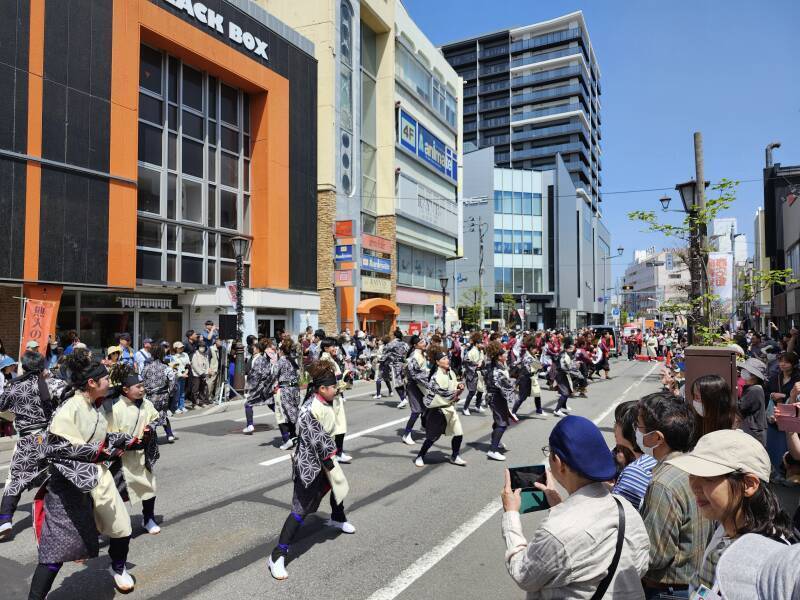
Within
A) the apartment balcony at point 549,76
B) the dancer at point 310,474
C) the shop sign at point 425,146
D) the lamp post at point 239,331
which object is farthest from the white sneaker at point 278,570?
the apartment balcony at point 549,76

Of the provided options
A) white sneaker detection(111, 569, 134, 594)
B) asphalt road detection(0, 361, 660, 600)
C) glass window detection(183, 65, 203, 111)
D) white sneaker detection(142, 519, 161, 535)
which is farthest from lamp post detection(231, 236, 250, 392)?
white sneaker detection(111, 569, 134, 594)

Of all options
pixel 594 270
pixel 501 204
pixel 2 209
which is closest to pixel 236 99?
pixel 2 209

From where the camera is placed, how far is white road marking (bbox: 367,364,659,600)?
14.1 feet

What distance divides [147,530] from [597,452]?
16.7ft

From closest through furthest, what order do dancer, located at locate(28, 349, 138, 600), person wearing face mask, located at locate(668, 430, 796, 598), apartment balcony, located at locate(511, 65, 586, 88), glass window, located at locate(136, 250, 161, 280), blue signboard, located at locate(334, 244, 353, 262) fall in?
person wearing face mask, located at locate(668, 430, 796, 598), dancer, located at locate(28, 349, 138, 600), glass window, located at locate(136, 250, 161, 280), blue signboard, located at locate(334, 244, 353, 262), apartment balcony, located at locate(511, 65, 586, 88)

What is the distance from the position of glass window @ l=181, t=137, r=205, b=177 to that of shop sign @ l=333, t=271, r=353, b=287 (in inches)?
331

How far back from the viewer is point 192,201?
21.7 m

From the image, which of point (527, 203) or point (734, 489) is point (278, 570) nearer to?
point (734, 489)

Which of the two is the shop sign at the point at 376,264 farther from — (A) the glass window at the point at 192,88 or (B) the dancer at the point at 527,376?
(B) the dancer at the point at 527,376

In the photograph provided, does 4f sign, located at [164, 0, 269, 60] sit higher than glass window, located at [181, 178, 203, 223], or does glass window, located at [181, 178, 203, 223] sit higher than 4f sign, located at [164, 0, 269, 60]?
4f sign, located at [164, 0, 269, 60]

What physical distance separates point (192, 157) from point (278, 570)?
1996cm

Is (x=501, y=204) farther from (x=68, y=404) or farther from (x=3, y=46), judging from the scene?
(x=68, y=404)

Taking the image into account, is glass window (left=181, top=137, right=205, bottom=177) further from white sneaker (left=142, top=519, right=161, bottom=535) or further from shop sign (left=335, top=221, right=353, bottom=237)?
white sneaker (left=142, top=519, right=161, bottom=535)

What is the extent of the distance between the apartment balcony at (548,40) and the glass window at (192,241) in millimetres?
76143
